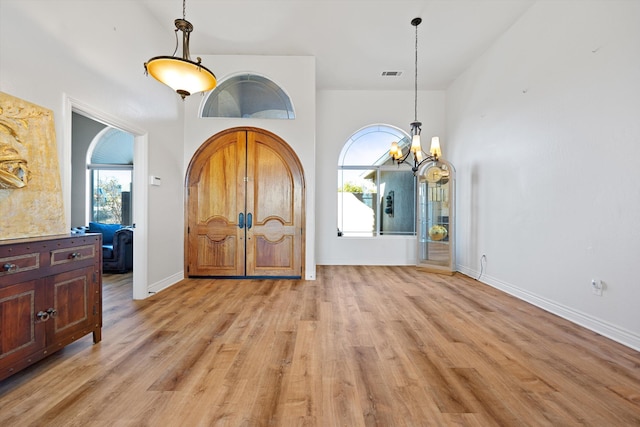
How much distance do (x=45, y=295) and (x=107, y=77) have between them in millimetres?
2377

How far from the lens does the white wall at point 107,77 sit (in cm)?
214

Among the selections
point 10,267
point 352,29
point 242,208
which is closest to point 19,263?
point 10,267

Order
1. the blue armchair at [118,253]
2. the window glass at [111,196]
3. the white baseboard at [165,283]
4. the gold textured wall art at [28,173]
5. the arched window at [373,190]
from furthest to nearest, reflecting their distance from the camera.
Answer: the window glass at [111,196]
the arched window at [373,190]
the blue armchair at [118,253]
the white baseboard at [165,283]
the gold textured wall art at [28,173]

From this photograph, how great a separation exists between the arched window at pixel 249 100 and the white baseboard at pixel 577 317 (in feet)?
14.0

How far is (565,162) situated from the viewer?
120 inches

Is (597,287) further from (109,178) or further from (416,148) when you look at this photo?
(109,178)

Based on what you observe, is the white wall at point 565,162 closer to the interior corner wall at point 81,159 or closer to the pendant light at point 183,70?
the pendant light at point 183,70

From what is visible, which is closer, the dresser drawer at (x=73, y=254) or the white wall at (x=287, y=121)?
the dresser drawer at (x=73, y=254)

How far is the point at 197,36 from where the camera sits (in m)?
4.19

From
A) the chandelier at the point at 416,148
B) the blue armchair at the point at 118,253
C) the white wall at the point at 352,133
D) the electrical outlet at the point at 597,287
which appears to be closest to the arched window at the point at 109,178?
the blue armchair at the point at 118,253

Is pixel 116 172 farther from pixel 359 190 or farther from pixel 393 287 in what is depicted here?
pixel 393 287

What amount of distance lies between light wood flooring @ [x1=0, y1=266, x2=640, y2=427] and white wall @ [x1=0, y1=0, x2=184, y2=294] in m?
1.31

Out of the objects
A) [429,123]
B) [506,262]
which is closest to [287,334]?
[506,262]

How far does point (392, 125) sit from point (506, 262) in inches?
139
